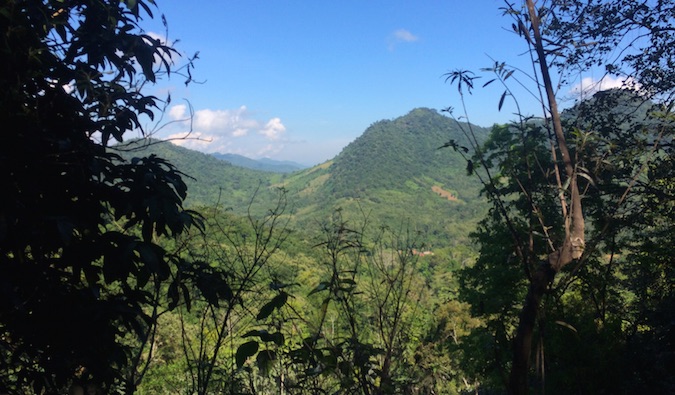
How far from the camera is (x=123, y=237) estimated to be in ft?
5.04

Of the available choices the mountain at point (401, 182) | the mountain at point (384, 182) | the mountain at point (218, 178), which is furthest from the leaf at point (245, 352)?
the mountain at point (218, 178)

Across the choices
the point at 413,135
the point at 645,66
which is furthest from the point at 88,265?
the point at 413,135

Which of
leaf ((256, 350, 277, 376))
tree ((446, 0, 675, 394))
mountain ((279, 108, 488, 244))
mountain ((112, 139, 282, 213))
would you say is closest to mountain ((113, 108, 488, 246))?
mountain ((112, 139, 282, 213))

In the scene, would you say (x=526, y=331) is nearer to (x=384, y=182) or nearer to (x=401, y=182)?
(x=384, y=182)

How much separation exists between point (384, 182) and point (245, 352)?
5003 inches

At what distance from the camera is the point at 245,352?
53.6 inches

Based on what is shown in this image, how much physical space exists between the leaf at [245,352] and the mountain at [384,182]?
3163 inches

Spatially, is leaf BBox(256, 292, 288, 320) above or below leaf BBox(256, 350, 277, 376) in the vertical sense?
above

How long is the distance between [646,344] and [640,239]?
9.13 ft

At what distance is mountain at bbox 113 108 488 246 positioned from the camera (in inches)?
3863

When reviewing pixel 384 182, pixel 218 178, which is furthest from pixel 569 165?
pixel 218 178

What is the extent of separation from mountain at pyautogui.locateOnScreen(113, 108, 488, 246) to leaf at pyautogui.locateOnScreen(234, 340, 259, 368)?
8033 centimetres

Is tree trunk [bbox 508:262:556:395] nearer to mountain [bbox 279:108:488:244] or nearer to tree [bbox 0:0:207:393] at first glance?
tree [bbox 0:0:207:393]

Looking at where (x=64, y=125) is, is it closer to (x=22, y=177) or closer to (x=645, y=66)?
(x=22, y=177)
